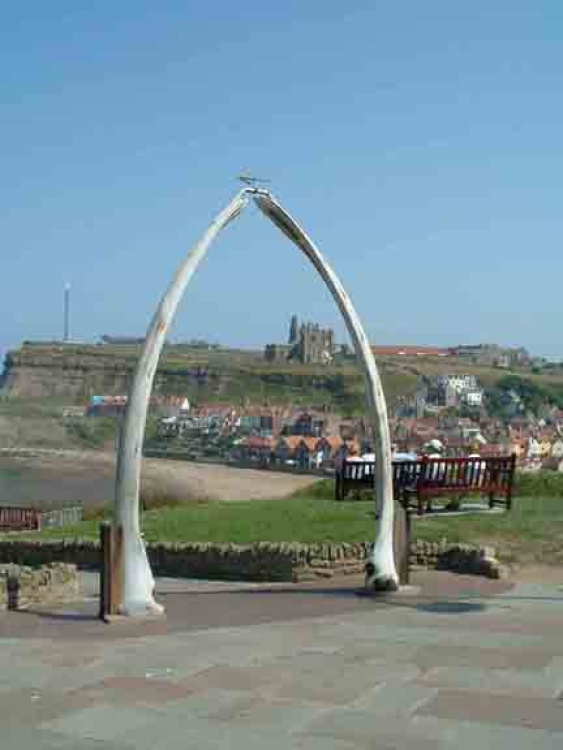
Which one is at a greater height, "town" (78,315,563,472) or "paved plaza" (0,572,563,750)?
"town" (78,315,563,472)

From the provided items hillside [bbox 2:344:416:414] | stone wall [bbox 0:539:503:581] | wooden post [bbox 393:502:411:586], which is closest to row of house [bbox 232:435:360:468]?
hillside [bbox 2:344:416:414]

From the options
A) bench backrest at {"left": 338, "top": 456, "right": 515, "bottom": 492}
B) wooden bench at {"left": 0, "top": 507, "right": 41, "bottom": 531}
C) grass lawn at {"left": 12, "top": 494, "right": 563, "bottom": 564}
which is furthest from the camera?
wooden bench at {"left": 0, "top": 507, "right": 41, "bottom": 531}

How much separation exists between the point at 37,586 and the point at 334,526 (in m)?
7.11

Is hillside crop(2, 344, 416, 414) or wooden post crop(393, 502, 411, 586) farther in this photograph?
hillside crop(2, 344, 416, 414)

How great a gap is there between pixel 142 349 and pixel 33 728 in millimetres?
5000

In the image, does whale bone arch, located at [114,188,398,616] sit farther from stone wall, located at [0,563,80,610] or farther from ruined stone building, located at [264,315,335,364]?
ruined stone building, located at [264,315,335,364]

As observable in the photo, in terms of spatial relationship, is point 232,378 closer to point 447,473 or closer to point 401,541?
point 447,473

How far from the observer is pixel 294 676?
29.4ft

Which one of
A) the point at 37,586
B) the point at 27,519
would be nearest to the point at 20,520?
the point at 27,519

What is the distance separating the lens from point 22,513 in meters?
30.4

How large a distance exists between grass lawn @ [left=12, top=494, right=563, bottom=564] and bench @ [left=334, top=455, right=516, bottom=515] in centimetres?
159

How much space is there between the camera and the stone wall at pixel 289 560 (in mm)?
15789

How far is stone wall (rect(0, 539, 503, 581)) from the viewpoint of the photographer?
622 inches

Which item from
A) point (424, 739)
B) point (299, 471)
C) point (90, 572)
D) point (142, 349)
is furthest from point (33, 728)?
point (299, 471)
